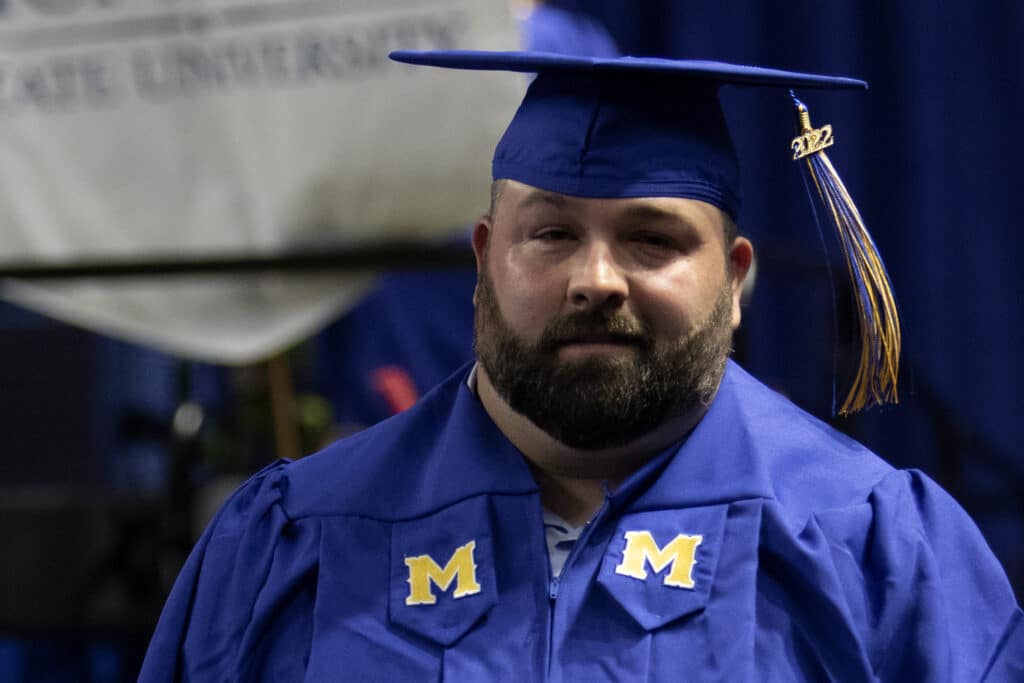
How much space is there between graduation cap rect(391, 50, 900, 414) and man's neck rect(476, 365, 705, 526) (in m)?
0.24

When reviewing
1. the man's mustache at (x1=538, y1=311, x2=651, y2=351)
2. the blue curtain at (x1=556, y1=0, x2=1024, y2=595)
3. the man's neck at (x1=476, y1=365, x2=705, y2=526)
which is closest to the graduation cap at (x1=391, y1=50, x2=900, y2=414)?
the man's mustache at (x1=538, y1=311, x2=651, y2=351)

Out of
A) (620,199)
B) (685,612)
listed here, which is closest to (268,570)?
(685,612)

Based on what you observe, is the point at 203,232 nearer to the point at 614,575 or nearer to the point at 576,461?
the point at 576,461

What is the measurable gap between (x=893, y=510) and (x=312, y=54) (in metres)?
1.63

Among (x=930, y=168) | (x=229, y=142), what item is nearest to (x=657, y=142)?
(x=229, y=142)

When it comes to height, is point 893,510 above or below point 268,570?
above

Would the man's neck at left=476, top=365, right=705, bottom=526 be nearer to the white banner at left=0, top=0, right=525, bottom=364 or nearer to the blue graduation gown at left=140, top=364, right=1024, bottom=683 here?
the blue graduation gown at left=140, top=364, right=1024, bottom=683

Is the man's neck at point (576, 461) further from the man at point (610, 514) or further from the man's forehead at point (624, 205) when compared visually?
the man's forehead at point (624, 205)

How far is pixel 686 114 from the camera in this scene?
1.57m

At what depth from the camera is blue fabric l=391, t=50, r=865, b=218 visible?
152 centimetres

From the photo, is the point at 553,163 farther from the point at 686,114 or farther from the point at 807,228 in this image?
the point at 807,228

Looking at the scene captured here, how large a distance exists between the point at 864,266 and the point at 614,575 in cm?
47

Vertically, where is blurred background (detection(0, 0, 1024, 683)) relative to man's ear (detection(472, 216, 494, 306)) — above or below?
below

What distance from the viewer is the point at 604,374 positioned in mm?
1517
